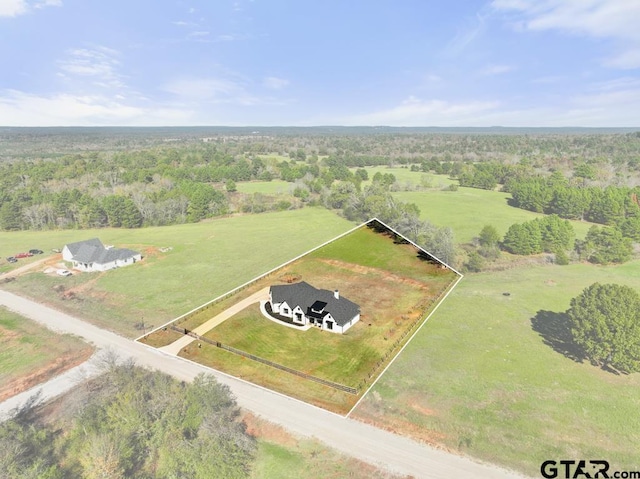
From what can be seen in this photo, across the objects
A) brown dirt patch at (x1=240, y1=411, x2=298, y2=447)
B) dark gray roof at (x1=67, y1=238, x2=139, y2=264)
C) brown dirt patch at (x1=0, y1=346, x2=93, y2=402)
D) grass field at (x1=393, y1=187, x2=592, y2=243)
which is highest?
grass field at (x1=393, y1=187, x2=592, y2=243)

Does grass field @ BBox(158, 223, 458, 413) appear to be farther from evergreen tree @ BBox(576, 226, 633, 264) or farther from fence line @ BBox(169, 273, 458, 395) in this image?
evergreen tree @ BBox(576, 226, 633, 264)

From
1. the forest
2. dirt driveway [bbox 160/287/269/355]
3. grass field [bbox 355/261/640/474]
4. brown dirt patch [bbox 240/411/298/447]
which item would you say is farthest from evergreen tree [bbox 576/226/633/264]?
dirt driveway [bbox 160/287/269/355]

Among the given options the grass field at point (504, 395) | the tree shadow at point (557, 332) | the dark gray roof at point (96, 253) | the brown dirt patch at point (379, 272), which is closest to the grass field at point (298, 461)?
the grass field at point (504, 395)

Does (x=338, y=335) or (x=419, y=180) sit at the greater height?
(x=338, y=335)

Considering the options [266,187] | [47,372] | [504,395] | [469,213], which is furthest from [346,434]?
[266,187]

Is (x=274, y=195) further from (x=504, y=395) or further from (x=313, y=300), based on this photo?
(x=313, y=300)

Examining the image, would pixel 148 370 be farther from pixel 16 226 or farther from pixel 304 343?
pixel 16 226

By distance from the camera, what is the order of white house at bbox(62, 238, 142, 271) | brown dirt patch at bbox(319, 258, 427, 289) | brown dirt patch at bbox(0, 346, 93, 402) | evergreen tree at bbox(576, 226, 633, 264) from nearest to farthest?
brown dirt patch at bbox(319, 258, 427, 289) < brown dirt patch at bbox(0, 346, 93, 402) < evergreen tree at bbox(576, 226, 633, 264) < white house at bbox(62, 238, 142, 271)

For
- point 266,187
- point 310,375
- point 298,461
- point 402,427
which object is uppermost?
point 310,375
